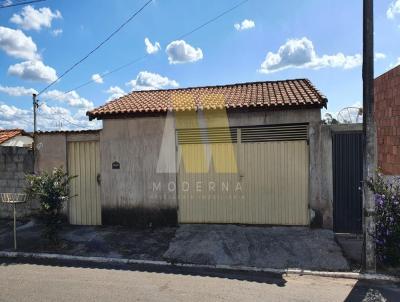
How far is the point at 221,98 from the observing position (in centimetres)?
923

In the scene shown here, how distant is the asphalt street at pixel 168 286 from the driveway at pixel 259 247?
0.45m

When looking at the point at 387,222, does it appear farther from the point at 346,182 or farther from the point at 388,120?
the point at 388,120

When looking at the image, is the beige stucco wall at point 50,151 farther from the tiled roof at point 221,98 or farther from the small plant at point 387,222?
the small plant at point 387,222

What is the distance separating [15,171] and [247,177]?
6396 mm

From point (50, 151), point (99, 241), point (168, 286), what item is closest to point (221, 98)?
point (99, 241)

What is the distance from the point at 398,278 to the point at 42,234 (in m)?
7.57

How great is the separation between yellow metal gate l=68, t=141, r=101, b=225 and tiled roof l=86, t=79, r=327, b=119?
3.20ft

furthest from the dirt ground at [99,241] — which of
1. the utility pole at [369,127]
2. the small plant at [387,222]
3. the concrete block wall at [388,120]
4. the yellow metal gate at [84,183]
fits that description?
the concrete block wall at [388,120]

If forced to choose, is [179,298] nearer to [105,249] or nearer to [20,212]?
[105,249]

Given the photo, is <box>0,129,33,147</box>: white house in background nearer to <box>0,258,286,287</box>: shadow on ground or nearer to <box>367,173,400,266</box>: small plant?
<box>0,258,286,287</box>: shadow on ground

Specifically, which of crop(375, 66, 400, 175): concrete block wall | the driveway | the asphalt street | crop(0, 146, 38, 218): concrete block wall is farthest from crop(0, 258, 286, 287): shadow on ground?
crop(375, 66, 400, 175): concrete block wall

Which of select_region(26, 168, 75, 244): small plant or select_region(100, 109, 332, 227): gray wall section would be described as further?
select_region(100, 109, 332, 227): gray wall section

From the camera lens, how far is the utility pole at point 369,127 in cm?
563

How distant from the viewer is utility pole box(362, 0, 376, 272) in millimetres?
5629
